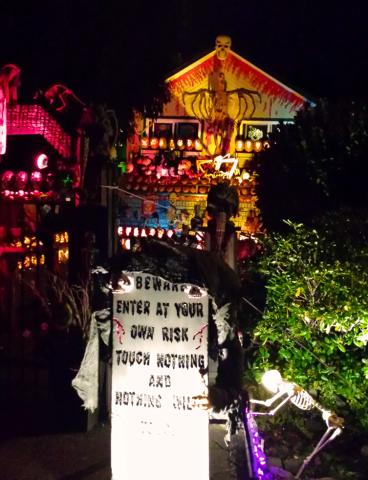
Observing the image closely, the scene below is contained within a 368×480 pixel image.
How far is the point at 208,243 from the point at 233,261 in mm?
536

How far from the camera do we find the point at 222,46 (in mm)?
18453

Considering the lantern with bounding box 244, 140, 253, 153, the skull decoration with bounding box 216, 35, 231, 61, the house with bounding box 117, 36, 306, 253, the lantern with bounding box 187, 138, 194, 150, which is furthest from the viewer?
the lantern with bounding box 187, 138, 194, 150

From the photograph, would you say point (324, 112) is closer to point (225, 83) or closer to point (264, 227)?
point (264, 227)

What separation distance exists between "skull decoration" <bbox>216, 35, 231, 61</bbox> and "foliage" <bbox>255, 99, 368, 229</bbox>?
5044 millimetres

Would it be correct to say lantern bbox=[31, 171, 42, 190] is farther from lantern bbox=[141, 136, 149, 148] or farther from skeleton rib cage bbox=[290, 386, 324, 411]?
skeleton rib cage bbox=[290, 386, 324, 411]

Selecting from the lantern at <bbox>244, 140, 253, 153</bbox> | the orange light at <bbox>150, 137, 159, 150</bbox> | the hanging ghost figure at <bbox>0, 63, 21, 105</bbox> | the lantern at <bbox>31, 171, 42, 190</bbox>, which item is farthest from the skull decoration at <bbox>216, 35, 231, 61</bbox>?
the hanging ghost figure at <bbox>0, 63, 21, 105</bbox>

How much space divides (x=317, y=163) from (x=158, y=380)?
30.6 ft

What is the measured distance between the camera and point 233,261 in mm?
8844

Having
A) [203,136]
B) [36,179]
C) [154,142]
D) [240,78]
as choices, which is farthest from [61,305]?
[240,78]

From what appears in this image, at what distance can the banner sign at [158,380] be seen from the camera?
4.76m

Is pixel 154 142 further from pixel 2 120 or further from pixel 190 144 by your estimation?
pixel 2 120

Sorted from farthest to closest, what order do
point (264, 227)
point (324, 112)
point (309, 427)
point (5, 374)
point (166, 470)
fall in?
point (264, 227), point (324, 112), point (5, 374), point (309, 427), point (166, 470)

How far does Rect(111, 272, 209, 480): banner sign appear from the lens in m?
4.76

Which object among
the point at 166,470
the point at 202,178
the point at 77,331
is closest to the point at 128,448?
the point at 166,470
